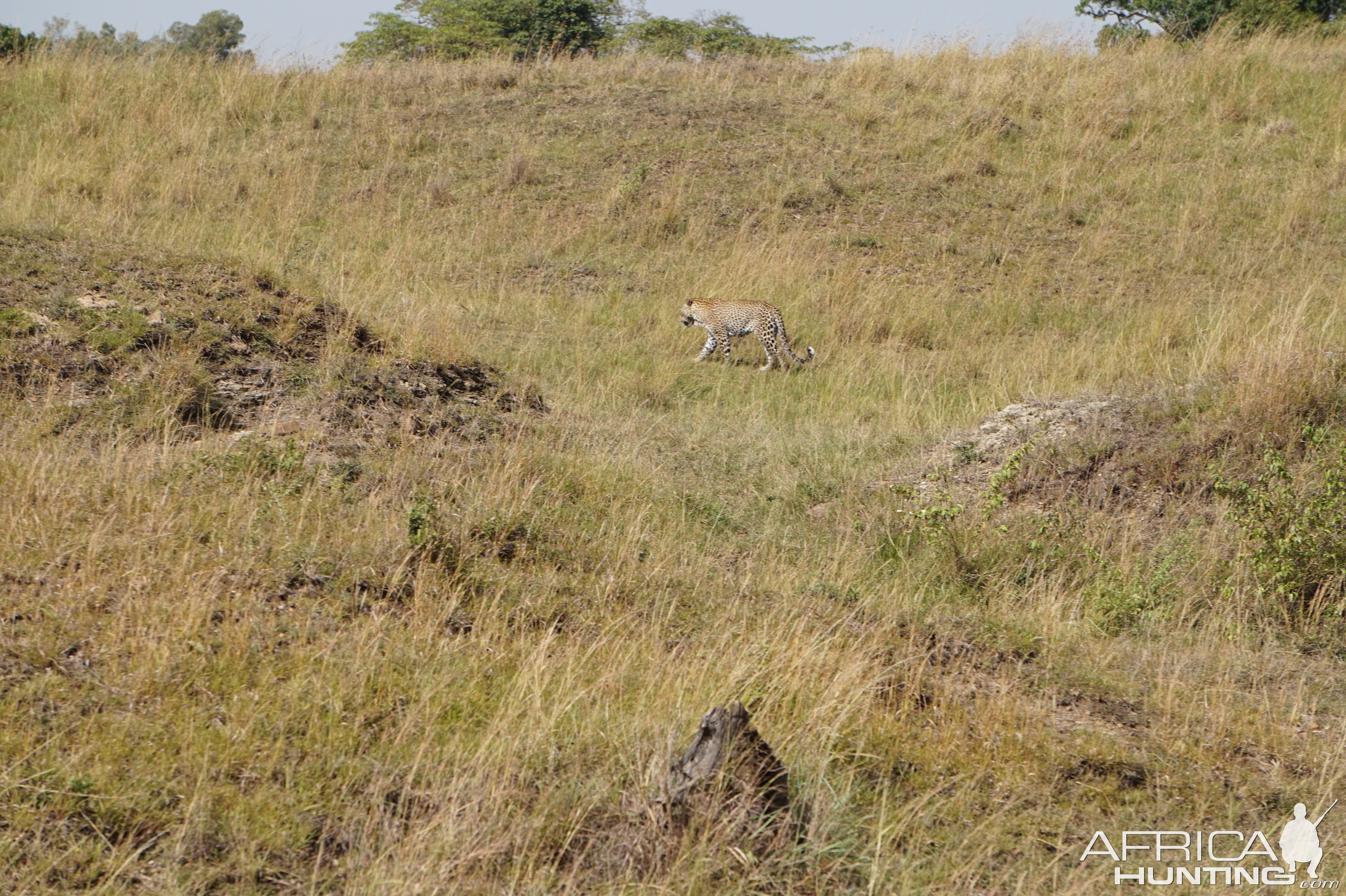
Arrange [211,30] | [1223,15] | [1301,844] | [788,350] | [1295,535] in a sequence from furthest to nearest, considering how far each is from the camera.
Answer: [211,30]
[1223,15]
[788,350]
[1295,535]
[1301,844]

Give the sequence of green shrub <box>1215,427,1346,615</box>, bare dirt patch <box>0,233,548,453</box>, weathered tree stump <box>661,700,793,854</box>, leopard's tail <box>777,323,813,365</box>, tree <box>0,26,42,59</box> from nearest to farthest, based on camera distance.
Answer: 1. weathered tree stump <box>661,700,793,854</box>
2. green shrub <box>1215,427,1346,615</box>
3. bare dirt patch <box>0,233,548,453</box>
4. leopard's tail <box>777,323,813,365</box>
5. tree <box>0,26,42,59</box>

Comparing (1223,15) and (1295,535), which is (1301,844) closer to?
(1295,535)

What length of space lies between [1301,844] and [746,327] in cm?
774

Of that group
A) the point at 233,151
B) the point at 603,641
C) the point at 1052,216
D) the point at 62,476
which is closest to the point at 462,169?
the point at 233,151

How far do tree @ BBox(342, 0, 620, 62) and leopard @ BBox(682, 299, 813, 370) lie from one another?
1420 cm

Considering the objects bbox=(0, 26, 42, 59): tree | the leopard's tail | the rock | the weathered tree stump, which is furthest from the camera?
bbox=(0, 26, 42, 59): tree

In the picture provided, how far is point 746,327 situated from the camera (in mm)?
10977

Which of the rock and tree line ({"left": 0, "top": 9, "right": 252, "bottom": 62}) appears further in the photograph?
tree line ({"left": 0, "top": 9, "right": 252, "bottom": 62})

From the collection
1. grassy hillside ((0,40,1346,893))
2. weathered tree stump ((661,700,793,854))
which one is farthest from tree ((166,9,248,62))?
weathered tree stump ((661,700,793,854))

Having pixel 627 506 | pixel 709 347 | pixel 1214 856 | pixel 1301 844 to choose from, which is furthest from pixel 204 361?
pixel 1301 844

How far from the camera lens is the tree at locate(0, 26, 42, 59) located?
647 inches

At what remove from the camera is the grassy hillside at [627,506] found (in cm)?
344

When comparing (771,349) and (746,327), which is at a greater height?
(746,327)

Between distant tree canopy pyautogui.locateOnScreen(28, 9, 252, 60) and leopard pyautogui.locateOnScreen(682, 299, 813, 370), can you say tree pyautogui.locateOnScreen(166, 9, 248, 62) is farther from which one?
leopard pyautogui.locateOnScreen(682, 299, 813, 370)
